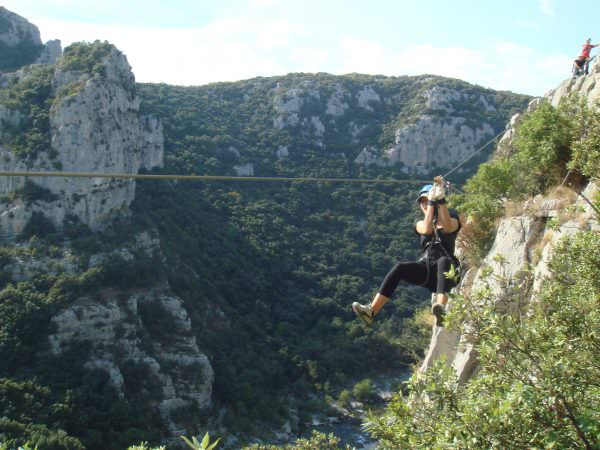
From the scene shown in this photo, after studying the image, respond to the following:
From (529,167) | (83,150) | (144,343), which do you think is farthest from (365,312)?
(83,150)

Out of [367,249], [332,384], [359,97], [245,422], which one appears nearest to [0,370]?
[245,422]

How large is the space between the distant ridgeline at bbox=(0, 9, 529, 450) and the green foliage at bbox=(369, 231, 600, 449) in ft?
28.1

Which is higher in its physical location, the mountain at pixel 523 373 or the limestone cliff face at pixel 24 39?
the limestone cliff face at pixel 24 39

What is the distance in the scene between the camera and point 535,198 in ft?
35.3

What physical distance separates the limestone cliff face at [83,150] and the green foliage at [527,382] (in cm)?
4078

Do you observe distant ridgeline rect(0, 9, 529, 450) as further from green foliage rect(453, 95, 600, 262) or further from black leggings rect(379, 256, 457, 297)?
black leggings rect(379, 256, 457, 297)

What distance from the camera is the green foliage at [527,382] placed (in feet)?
13.3

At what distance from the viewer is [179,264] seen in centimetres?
4928

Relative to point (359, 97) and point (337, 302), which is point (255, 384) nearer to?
point (337, 302)

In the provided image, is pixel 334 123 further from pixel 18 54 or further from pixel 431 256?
pixel 431 256

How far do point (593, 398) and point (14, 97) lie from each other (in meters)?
50.3

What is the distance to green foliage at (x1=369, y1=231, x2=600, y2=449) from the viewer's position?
13.3 ft

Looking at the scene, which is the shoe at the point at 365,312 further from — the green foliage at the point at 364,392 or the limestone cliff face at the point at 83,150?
the green foliage at the point at 364,392

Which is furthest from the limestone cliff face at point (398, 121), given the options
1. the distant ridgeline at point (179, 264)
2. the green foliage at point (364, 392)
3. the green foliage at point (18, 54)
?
the green foliage at point (364, 392)
